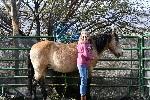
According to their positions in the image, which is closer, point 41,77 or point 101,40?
point 101,40

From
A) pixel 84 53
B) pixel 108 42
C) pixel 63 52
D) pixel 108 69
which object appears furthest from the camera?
pixel 108 69

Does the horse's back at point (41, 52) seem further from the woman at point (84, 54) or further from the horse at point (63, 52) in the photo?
the woman at point (84, 54)

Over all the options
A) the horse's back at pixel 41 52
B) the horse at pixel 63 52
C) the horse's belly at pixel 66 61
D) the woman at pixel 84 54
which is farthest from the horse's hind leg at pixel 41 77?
the woman at pixel 84 54

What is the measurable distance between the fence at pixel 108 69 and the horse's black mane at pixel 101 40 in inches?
16.3

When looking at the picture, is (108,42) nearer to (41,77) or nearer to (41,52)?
(41,52)

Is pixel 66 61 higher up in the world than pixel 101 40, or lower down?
lower down

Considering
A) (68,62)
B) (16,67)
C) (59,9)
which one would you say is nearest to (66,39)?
(68,62)

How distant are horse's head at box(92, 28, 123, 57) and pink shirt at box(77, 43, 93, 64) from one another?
0.68 metres

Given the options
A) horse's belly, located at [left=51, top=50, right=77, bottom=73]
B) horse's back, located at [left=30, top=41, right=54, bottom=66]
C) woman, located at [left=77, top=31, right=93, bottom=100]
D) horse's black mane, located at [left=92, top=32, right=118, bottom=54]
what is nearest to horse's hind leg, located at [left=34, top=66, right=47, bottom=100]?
horse's back, located at [left=30, top=41, right=54, bottom=66]

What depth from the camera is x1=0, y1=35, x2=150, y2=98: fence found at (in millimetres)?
10782

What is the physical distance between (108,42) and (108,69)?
0.72 metres

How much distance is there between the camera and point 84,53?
9.71m

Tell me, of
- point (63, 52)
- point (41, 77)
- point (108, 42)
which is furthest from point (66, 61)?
point (108, 42)

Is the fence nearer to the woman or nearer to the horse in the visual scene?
the horse
